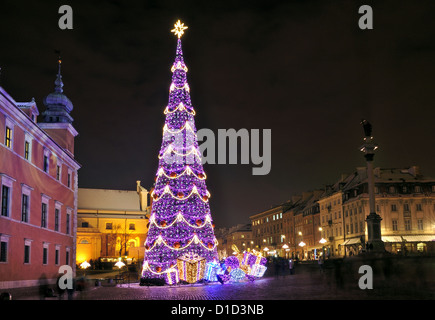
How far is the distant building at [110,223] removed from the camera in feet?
274

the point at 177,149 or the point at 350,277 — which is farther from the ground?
the point at 177,149

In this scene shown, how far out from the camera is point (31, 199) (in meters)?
31.2

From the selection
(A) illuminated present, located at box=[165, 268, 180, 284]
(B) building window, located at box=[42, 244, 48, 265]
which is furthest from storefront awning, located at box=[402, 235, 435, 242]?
(B) building window, located at box=[42, 244, 48, 265]

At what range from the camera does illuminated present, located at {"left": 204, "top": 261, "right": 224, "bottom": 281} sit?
109 feet

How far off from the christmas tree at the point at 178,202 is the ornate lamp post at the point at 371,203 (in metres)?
14.1

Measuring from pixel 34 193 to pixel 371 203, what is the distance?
26633mm

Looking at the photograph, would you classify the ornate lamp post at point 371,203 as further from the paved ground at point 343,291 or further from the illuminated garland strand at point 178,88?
the illuminated garland strand at point 178,88

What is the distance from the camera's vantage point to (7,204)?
89.8 feet

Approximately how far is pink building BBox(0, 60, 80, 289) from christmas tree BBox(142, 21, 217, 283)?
7.12m

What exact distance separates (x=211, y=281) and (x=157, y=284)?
12.1 feet
